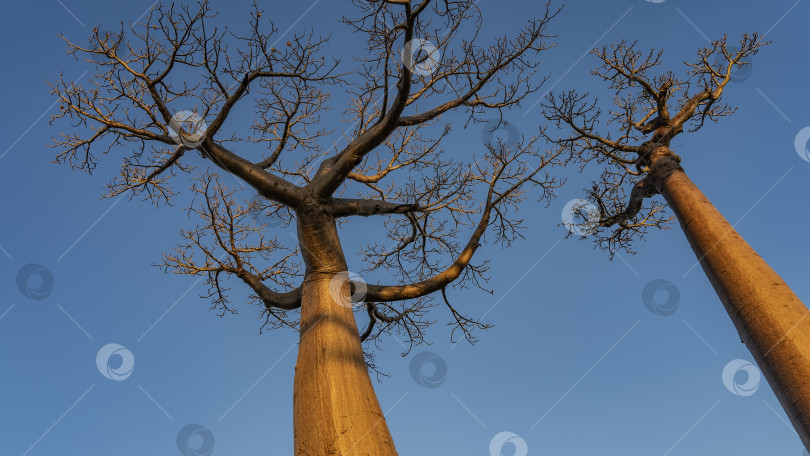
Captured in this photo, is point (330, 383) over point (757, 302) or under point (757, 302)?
under

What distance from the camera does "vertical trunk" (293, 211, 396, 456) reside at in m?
2.46

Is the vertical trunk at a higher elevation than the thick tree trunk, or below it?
below

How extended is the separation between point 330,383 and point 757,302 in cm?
328

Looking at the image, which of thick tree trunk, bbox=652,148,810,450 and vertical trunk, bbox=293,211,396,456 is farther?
thick tree trunk, bbox=652,148,810,450

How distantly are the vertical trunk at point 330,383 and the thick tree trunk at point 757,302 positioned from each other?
9.06 ft

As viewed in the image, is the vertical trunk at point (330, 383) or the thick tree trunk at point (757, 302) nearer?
the vertical trunk at point (330, 383)

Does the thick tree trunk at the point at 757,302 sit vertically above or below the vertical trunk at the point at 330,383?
above

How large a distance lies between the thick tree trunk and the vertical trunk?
2763 mm

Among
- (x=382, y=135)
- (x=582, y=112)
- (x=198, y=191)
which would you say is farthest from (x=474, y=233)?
(x=198, y=191)

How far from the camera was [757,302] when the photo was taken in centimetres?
359

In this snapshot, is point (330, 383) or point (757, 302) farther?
point (757, 302)

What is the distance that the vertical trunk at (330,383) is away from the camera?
96.9 inches

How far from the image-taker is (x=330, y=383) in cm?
279

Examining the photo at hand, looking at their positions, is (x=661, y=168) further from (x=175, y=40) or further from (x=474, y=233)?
(x=175, y=40)
